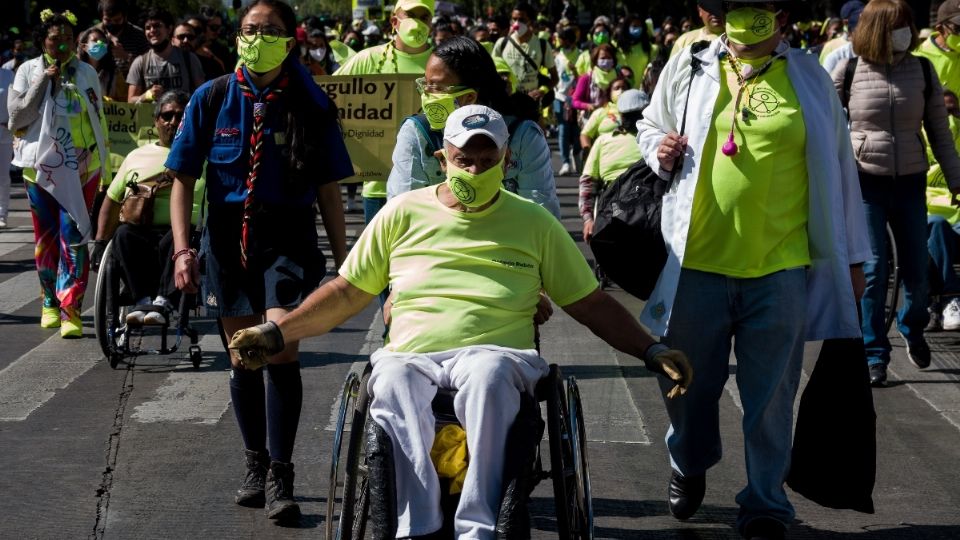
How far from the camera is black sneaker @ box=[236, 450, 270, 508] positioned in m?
6.18

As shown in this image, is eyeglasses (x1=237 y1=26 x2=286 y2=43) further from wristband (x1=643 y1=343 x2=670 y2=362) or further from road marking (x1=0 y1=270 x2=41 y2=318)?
road marking (x1=0 y1=270 x2=41 y2=318)

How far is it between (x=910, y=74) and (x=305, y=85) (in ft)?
11.9

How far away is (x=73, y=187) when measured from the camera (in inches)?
413

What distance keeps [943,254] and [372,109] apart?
3.67 meters

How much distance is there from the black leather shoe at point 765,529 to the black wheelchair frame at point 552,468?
776 mm

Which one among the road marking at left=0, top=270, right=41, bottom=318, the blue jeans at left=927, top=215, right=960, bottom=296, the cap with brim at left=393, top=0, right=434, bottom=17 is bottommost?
the road marking at left=0, top=270, right=41, bottom=318

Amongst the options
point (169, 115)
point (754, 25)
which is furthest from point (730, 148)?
point (169, 115)

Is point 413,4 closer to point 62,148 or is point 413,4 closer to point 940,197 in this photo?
point 62,148

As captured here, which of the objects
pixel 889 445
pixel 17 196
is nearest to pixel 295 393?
pixel 889 445

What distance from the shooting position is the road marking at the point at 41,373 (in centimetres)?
809

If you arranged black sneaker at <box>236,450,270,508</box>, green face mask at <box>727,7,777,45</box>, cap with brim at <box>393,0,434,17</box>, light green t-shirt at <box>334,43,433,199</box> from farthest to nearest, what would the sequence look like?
light green t-shirt at <box>334,43,433,199</box> → cap with brim at <box>393,0,434,17</box> → black sneaker at <box>236,450,270,508</box> → green face mask at <box>727,7,777,45</box>

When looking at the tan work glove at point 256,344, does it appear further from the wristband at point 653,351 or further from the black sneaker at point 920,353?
the black sneaker at point 920,353

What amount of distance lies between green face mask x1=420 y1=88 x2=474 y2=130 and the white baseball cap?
0.87 m

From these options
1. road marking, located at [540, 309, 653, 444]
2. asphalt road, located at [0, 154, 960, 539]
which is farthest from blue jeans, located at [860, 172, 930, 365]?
road marking, located at [540, 309, 653, 444]
